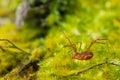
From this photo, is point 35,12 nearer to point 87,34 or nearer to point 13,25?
point 13,25

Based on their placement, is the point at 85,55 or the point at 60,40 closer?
the point at 85,55

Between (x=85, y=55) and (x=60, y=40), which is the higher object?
(x=60, y=40)

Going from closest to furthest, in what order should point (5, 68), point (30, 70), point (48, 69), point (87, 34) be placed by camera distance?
point (48, 69)
point (30, 70)
point (5, 68)
point (87, 34)

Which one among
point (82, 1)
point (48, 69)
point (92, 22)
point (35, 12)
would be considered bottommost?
point (48, 69)

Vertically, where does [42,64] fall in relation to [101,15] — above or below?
below

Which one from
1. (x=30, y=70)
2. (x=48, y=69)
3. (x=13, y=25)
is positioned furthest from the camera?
(x=13, y=25)

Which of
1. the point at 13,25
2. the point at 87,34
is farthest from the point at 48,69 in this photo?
the point at 13,25

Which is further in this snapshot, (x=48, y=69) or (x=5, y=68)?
(x=5, y=68)
